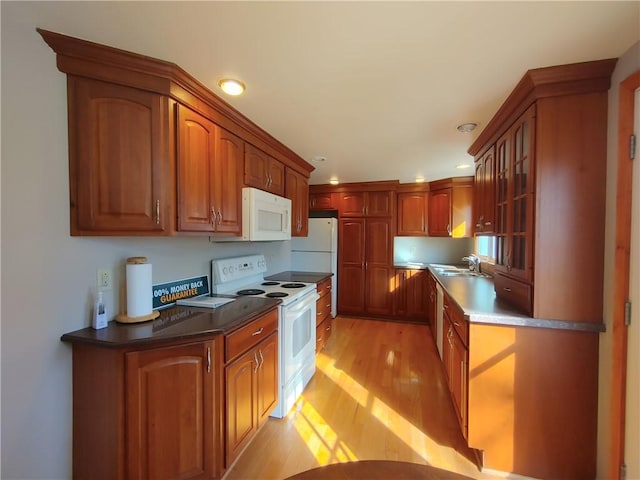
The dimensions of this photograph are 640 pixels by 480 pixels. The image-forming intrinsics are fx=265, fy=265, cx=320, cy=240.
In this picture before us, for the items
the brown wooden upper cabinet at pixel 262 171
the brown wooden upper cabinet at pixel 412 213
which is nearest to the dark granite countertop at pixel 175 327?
the brown wooden upper cabinet at pixel 262 171

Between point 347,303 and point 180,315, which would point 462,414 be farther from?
point 347,303

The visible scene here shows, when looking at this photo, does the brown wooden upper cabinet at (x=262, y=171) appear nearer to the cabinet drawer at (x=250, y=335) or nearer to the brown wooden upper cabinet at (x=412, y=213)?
the cabinet drawer at (x=250, y=335)

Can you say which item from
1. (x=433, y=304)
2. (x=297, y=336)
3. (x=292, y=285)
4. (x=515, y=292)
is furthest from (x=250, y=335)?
(x=433, y=304)

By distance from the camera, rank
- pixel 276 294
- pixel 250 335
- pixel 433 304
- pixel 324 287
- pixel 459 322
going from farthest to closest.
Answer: pixel 433 304, pixel 324 287, pixel 276 294, pixel 459 322, pixel 250 335

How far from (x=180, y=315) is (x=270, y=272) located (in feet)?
5.40

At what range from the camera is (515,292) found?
1.76 metres

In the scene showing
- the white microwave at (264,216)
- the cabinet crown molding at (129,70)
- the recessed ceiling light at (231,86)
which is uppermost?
the recessed ceiling light at (231,86)

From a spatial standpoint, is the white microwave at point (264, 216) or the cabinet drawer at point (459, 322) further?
the white microwave at point (264, 216)

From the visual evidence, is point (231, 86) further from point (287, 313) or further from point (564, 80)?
point (564, 80)

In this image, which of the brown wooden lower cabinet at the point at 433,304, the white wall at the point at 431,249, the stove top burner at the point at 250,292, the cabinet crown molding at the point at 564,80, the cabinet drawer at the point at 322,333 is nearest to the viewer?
the cabinet crown molding at the point at 564,80

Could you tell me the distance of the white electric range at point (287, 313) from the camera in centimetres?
207

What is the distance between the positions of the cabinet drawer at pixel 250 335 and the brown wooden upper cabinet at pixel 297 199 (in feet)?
4.26

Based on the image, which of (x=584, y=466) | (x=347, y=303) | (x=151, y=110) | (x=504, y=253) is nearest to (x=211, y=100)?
(x=151, y=110)

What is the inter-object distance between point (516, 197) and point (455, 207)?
7.94 ft
